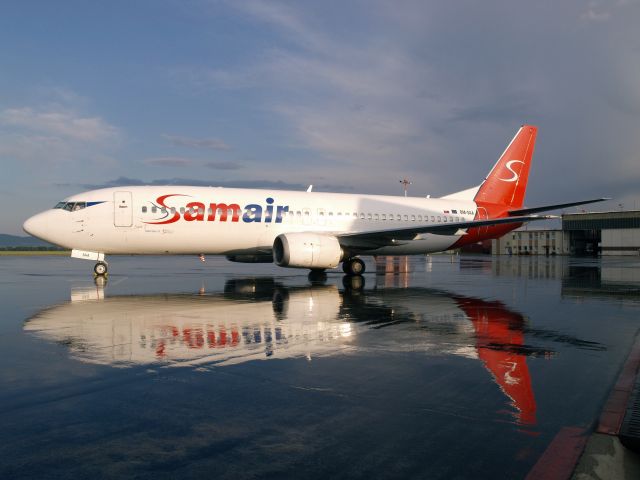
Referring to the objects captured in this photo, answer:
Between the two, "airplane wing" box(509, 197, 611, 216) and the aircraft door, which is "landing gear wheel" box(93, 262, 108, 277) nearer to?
the aircraft door

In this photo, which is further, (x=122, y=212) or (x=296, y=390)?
(x=122, y=212)

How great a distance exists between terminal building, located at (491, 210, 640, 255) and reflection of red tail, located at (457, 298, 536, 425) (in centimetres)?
7895

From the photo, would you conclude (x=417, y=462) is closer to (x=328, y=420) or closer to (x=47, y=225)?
(x=328, y=420)

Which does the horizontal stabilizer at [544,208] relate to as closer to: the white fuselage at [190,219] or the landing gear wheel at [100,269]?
the white fuselage at [190,219]

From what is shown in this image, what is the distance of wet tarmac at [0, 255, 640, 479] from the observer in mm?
3873

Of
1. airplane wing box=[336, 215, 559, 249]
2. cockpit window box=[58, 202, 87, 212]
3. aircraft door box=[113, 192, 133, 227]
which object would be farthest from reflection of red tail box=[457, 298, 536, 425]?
cockpit window box=[58, 202, 87, 212]

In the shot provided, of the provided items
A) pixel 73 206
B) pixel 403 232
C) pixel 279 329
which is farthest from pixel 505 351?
pixel 73 206

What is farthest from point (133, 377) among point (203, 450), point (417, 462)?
point (417, 462)

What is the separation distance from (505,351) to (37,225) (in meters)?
18.6

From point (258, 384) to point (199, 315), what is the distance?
5.69 m

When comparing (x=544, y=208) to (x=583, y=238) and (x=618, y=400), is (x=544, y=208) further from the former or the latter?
(x=583, y=238)

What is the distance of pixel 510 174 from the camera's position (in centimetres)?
2838

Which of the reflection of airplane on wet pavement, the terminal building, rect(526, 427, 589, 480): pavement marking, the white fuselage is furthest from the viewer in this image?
the terminal building

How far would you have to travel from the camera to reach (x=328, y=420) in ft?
15.5
